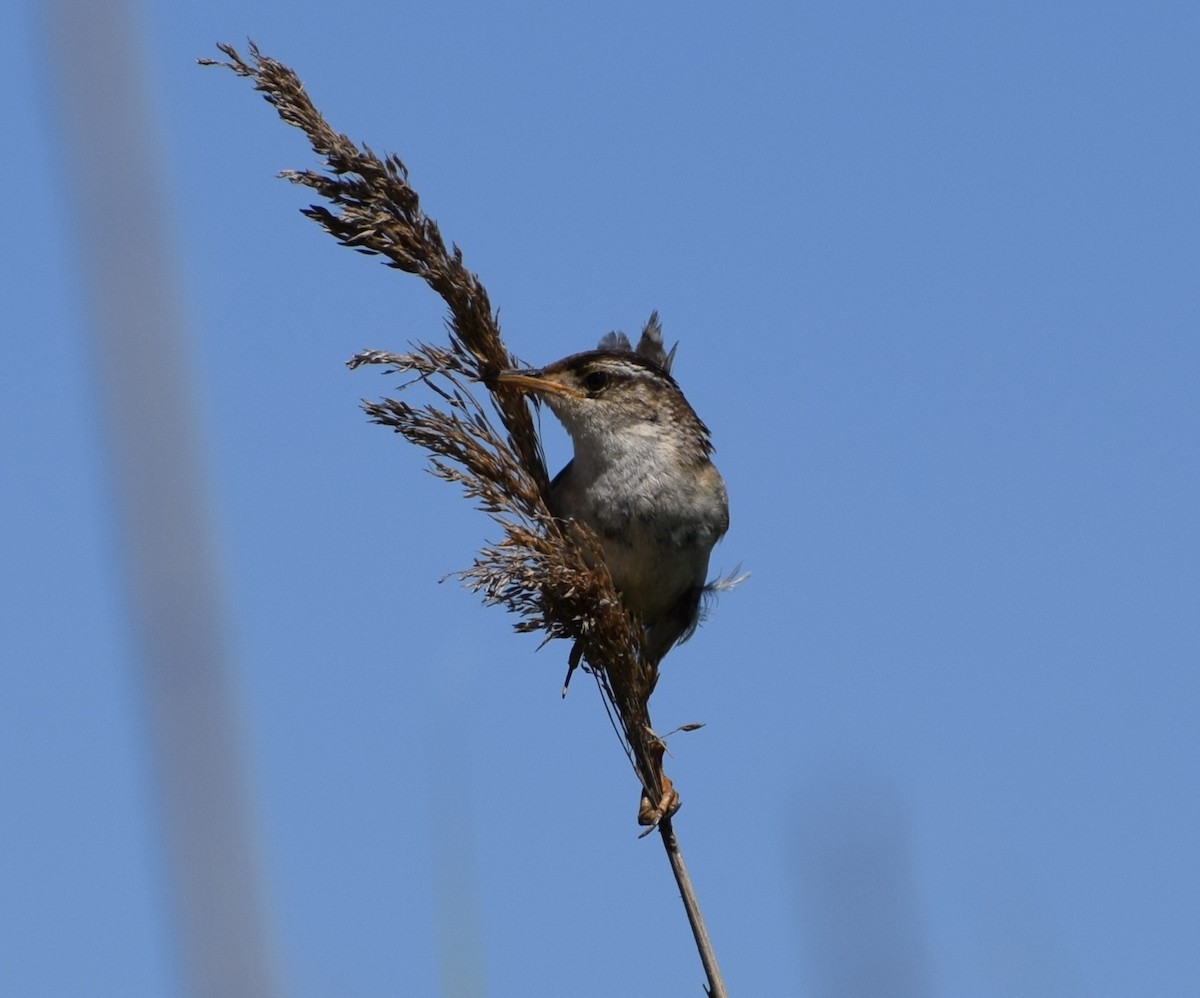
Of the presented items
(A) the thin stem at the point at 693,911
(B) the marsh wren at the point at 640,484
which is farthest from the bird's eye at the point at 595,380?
(A) the thin stem at the point at 693,911

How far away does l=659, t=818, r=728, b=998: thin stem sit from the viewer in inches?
112

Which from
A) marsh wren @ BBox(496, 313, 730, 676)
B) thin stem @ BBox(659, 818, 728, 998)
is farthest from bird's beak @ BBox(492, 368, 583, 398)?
thin stem @ BBox(659, 818, 728, 998)

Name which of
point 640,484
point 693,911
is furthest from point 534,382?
point 693,911

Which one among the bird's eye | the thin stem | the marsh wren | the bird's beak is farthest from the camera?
the bird's eye

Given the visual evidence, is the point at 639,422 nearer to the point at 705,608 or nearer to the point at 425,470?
the point at 705,608

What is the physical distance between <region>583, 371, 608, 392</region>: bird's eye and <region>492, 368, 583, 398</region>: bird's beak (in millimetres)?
70

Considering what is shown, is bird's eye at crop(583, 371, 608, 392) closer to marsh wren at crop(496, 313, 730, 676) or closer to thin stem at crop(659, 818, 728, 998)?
marsh wren at crop(496, 313, 730, 676)

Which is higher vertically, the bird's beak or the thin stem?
the bird's beak

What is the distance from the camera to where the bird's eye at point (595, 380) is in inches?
182

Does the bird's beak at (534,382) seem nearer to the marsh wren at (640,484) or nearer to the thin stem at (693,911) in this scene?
the marsh wren at (640,484)

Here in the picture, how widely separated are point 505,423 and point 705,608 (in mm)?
1391

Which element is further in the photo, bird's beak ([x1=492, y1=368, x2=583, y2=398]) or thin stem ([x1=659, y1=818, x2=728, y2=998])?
bird's beak ([x1=492, y1=368, x2=583, y2=398])

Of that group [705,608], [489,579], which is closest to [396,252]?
[489,579]

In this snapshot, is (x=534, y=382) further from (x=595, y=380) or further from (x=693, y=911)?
(x=693, y=911)
